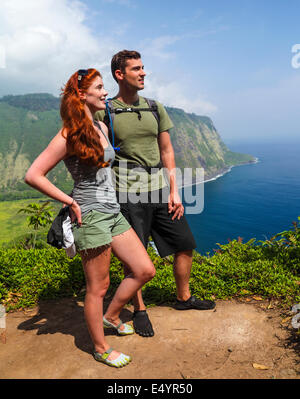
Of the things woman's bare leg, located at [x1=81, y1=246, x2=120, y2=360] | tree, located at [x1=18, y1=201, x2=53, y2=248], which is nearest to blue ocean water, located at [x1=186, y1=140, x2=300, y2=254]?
tree, located at [x1=18, y1=201, x2=53, y2=248]

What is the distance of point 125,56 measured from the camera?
3.24 meters

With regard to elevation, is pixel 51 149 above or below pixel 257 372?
above

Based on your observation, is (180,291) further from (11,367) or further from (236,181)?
(236,181)

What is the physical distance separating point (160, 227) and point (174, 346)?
1267 mm

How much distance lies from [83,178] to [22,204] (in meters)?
131

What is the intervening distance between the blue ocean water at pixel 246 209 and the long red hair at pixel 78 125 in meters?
58.1

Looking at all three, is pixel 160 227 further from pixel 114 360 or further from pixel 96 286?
pixel 114 360

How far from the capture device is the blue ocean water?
259 feet

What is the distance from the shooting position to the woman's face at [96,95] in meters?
2.66

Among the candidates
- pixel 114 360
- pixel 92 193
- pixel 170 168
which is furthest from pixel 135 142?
pixel 114 360

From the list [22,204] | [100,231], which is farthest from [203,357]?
[22,204]

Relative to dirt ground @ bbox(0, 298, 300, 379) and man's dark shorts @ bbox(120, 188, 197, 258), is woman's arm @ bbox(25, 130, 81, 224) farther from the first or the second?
dirt ground @ bbox(0, 298, 300, 379)

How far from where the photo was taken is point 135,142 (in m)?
3.24

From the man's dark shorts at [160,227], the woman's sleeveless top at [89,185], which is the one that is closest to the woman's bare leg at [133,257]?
the woman's sleeveless top at [89,185]
